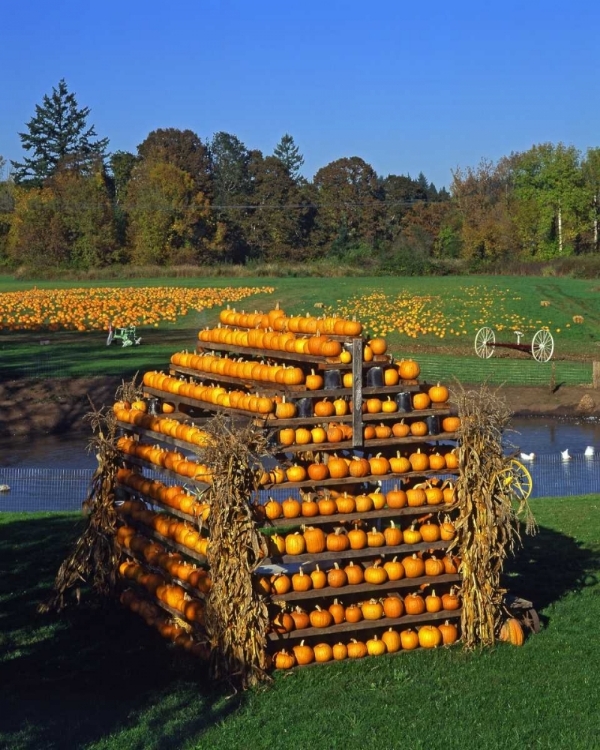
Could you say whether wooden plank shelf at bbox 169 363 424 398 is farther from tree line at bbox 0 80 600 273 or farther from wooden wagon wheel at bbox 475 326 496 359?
tree line at bbox 0 80 600 273

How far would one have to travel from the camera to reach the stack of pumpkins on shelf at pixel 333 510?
33.0 feet

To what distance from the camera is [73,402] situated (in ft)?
Result: 104

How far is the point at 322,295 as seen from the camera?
61.9 meters

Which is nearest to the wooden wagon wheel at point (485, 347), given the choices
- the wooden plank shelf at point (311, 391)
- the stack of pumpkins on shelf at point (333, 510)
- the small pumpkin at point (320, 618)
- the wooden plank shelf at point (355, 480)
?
the stack of pumpkins on shelf at point (333, 510)

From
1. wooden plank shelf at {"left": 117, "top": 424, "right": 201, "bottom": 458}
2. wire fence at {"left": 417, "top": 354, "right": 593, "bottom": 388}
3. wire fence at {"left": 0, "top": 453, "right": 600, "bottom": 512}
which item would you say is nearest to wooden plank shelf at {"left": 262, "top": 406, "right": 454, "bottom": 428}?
wooden plank shelf at {"left": 117, "top": 424, "right": 201, "bottom": 458}

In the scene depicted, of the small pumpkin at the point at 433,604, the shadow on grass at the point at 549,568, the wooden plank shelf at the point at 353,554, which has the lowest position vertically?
the shadow on grass at the point at 549,568

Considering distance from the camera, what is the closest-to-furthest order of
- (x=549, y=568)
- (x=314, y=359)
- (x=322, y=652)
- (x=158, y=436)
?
1. (x=322, y=652)
2. (x=314, y=359)
3. (x=158, y=436)
4. (x=549, y=568)

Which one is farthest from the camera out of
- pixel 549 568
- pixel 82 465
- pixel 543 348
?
pixel 543 348

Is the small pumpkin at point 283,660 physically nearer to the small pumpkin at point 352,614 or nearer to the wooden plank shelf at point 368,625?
the wooden plank shelf at point 368,625

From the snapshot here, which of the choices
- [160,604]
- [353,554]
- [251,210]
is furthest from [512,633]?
[251,210]

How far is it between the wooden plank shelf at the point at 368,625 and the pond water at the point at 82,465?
269 inches

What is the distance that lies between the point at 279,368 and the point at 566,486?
1316 cm

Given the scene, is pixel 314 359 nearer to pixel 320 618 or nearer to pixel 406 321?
pixel 320 618

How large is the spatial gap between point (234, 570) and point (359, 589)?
1313 mm
